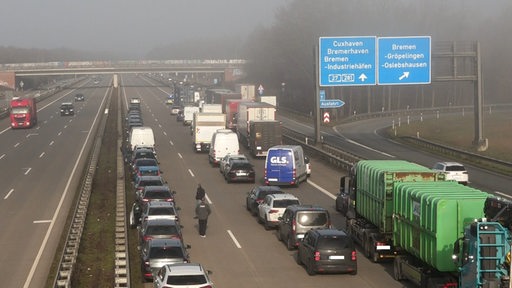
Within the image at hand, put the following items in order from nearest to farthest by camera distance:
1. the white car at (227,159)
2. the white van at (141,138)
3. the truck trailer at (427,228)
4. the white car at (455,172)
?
the truck trailer at (427,228) → the white car at (455,172) → the white car at (227,159) → the white van at (141,138)

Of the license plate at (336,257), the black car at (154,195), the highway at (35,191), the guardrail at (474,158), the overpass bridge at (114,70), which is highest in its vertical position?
the overpass bridge at (114,70)

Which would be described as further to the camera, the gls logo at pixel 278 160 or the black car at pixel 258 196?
the gls logo at pixel 278 160

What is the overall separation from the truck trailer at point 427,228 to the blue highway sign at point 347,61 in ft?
85.5

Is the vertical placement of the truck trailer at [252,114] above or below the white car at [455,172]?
above

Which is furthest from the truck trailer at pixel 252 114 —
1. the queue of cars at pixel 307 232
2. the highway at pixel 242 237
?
the queue of cars at pixel 307 232

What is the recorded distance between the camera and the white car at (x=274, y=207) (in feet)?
102

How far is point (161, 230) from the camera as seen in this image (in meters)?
25.9

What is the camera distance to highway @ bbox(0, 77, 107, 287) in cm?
2641

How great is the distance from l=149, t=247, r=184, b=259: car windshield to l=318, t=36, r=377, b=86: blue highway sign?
32726 mm

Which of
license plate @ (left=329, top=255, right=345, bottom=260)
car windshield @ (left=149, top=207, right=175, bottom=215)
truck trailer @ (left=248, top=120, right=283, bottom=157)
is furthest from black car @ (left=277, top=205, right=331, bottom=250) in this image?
truck trailer @ (left=248, top=120, right=283, bottom=157)

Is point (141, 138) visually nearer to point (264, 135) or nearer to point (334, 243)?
point (264, 135)

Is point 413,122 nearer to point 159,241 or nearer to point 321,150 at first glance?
point 321,150

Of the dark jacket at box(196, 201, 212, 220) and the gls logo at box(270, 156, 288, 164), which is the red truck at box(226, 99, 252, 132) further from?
the dark jacket at box(196, 201, 212, 220)

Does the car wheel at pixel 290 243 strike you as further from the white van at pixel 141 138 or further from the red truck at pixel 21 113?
the red truck at pixel 21 113
